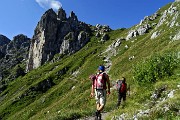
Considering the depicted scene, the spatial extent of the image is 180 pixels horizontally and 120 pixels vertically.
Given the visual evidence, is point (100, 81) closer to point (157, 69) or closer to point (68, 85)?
point (157, 69)

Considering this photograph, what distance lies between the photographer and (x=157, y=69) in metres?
28.5

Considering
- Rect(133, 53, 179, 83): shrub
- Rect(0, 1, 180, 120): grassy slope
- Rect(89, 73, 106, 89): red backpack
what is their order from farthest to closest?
Rect(0, 1, 180, 120): grassy slope < Rect(133, 53, 179, 83): shrub < Rect(89, 73, 106, 89): red backpack

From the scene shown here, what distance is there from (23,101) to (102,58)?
37.7m

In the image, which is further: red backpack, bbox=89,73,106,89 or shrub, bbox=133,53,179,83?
shrub, bbox=133,53,179,83

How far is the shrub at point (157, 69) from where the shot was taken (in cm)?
2675

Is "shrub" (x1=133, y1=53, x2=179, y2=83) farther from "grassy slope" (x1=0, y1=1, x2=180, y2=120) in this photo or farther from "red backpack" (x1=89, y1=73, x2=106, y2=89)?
A: "grassy slope" (x1=0, y1=1, x2=180, y2=120)

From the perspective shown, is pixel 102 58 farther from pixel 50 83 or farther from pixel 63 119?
pixel 63 119

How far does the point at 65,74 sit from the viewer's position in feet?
512

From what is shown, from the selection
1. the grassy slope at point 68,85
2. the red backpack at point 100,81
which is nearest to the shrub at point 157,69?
the red backpack at point 100,81

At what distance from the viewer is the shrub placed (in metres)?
26.8

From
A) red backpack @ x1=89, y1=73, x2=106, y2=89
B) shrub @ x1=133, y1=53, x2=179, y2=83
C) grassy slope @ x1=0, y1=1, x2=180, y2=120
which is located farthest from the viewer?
grassy slope @ x1=0, y1=1, x2=180, y2=120

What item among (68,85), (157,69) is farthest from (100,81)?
(68,85)

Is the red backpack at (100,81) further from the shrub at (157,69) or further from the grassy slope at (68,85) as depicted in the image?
the grassy slope at (68,85)

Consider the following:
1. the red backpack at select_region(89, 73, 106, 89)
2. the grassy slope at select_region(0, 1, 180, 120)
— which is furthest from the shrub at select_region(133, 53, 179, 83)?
the grassy slope at select_region(0, 1, 180, 120)
